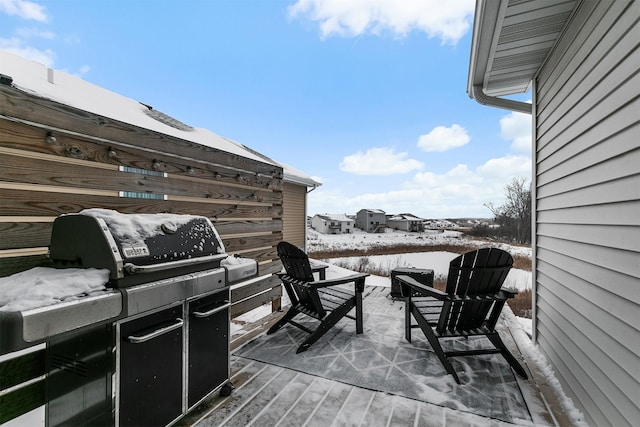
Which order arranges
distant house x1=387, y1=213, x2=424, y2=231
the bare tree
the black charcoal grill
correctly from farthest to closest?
distant house x1=387, y1=213, x2=424, y2=231
the bare tree
the black charcoal grill

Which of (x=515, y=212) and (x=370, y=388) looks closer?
(x=370, y=388)

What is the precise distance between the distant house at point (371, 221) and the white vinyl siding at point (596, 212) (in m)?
31.0

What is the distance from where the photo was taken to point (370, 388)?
6.96 ft

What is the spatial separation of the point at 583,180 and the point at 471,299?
3.67 ft

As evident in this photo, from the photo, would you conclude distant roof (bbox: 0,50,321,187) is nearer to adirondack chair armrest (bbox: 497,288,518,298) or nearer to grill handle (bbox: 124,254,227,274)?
grill handle (bbox: 124,254,227,274)

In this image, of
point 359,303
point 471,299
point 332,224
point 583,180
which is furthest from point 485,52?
point 332,224

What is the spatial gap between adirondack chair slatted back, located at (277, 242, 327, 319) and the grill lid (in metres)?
1.15

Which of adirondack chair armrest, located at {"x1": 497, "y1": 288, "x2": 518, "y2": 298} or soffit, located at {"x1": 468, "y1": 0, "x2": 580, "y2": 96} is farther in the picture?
adirondack chair armrest, located at {"x1": 497, "y1": 288, "x2": 518, "y2": 298}

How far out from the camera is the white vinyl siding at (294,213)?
26.1ft

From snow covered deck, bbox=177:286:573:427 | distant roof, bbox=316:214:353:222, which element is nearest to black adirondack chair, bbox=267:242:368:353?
snow covered deck, bbox=177:286:573:427

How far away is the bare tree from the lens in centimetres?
1709

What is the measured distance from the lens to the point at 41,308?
105cm

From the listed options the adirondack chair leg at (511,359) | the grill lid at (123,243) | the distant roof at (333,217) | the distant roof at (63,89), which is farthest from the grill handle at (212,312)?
the distant roof at (333,217)

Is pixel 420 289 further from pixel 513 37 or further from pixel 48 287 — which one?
pixel 48 287
